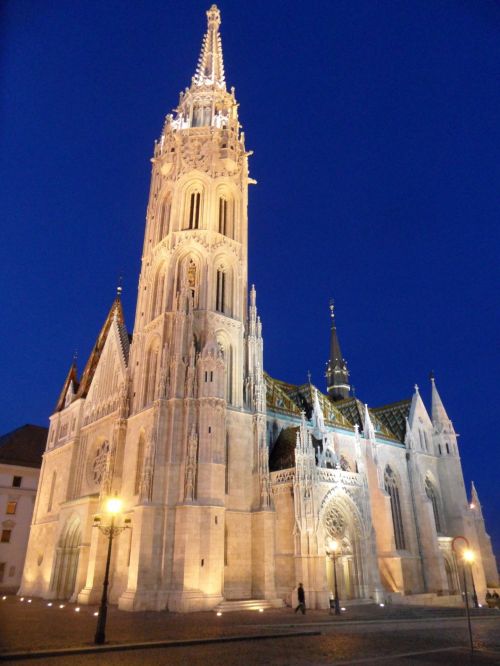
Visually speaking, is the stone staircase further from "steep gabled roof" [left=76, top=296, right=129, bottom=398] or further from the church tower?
"steep gabled roof" [left=76, top=296, right=129, bottom=398]

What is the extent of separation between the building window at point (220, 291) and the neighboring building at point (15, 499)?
28.6 meters

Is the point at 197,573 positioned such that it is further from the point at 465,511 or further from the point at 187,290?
the point at 465,511

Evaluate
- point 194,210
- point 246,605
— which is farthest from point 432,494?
point 194,210

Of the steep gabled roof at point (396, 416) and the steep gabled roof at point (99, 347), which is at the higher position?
the steep gabled roof at point (99, 347)

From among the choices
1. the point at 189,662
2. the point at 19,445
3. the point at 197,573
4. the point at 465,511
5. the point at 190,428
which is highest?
the point at 19,445

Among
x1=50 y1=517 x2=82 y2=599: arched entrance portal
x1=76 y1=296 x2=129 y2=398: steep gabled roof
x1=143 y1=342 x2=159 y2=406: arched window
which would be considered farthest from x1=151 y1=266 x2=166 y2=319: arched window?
x1=50 y1=517 x2=82 y2=599: arched entrance portal

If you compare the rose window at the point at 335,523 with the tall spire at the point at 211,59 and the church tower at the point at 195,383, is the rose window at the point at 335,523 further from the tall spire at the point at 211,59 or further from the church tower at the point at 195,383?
the tall spire at the point at 211,59

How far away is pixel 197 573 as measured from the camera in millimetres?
27031

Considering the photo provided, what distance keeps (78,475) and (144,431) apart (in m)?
11.4

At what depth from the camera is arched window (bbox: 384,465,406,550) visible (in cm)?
4100

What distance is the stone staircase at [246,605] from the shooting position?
2639 cm

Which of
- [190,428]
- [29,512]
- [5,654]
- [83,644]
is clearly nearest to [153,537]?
[190,428]

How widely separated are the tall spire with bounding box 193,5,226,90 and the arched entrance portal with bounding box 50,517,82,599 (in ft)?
131

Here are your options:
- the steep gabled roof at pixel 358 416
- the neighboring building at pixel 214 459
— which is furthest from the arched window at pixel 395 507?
the steep gabled roof at pixel 358 416
